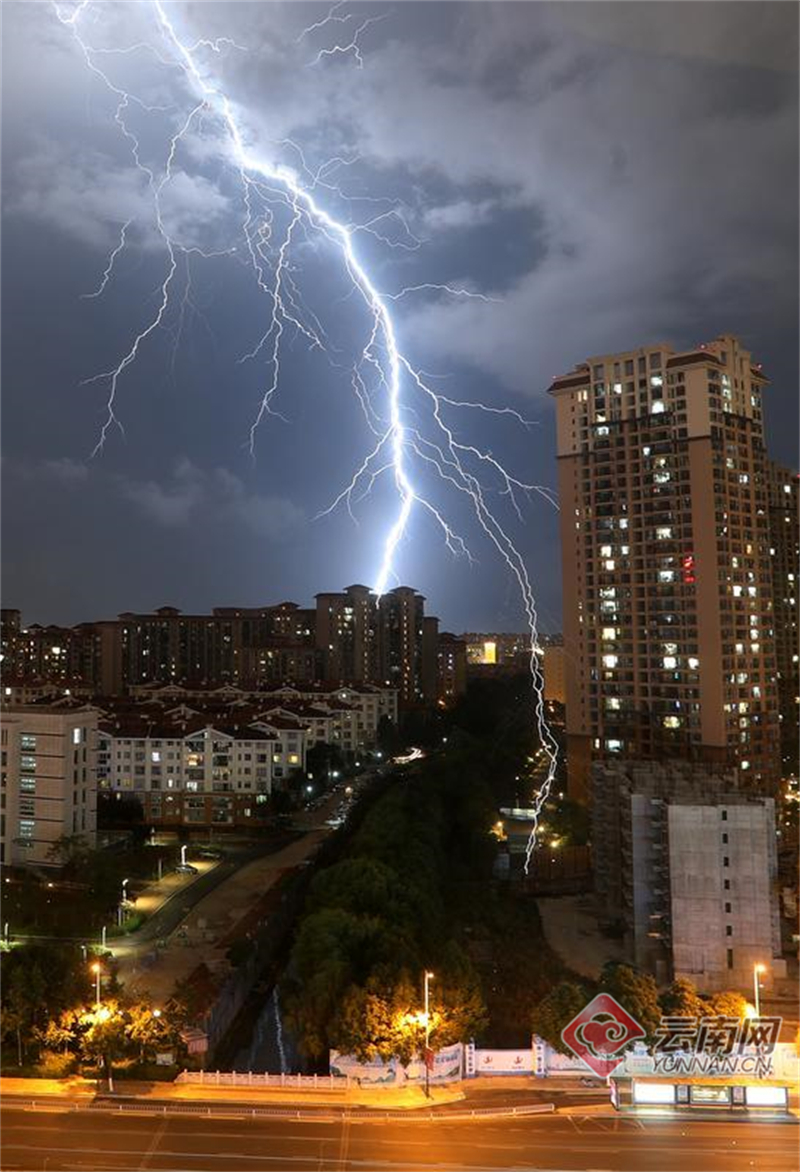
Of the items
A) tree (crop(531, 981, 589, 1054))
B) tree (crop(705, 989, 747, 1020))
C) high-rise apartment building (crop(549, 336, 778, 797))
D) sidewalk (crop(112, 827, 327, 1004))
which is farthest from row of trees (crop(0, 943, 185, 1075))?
high-rise apartment building (crop(549, 336, 778, 797))

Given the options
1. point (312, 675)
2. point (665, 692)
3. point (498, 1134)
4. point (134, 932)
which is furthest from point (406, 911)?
point (312, 675)

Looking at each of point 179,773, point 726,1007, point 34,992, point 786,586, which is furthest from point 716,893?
point 786,586

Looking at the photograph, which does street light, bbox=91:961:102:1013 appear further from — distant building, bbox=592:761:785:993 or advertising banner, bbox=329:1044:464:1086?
distant building, bbox=592:761:785:993

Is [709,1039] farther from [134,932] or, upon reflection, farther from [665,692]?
[665,692]

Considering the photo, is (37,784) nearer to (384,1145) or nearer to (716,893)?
(384,1145)

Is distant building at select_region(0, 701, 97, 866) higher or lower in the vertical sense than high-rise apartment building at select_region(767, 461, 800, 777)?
lower

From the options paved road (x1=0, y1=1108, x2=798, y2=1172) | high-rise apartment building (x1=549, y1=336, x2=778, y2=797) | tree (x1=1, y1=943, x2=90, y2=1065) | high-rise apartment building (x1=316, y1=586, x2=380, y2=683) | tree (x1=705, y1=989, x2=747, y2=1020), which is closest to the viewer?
paved road (x1=0, y1=1108, x2=798, y2=1172)

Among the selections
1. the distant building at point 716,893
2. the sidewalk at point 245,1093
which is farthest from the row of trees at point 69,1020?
the distant building at point 716,893

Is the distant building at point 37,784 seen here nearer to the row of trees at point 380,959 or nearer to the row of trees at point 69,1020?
the row of trees at point 380,959
